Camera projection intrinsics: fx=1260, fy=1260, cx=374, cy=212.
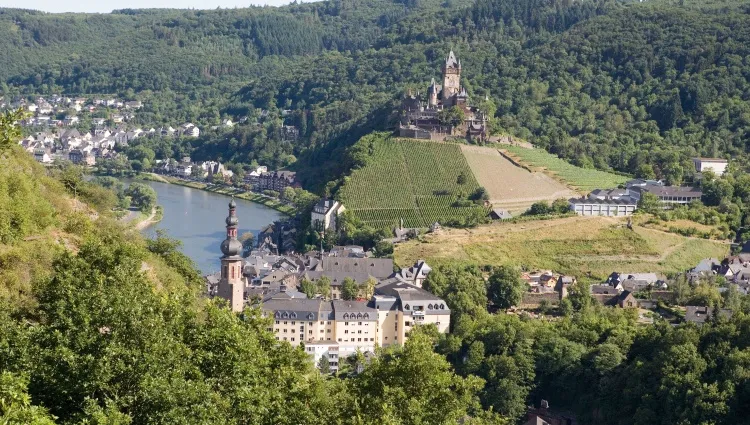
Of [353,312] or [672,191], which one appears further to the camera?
[672,191]

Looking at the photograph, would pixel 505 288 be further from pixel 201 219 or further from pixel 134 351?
Result: pixel 134 351

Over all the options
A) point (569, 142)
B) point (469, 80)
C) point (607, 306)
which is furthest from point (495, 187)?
point (469, 80)

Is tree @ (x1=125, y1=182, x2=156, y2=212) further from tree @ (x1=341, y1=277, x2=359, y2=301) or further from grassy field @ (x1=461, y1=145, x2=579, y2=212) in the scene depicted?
tree @ (x1=341, y1=277, x2=359, y2=301)

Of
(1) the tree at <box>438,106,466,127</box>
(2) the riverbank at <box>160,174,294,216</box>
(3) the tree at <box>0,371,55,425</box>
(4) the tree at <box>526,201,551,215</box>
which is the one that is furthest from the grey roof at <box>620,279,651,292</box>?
(3) the tree at <box>0,371,55,425</box>

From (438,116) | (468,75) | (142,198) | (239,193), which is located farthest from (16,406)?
(468,75)

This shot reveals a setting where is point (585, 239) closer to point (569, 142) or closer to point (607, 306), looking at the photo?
point (607, 306)

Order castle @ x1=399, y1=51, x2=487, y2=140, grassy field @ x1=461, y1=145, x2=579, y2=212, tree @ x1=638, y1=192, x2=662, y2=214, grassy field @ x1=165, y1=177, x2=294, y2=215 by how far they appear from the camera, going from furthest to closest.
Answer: grassy field @ x1=165, y1=177, x2=294, y2=215 < castle @ x1=399, y1=51, x2=487, y2=140 < grassy field @ x1=461, y1=145, x2=579, y2=212 < tree @ x1=638, y1=192, x2=662, y2=214
